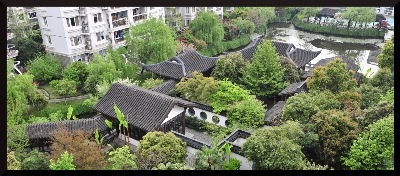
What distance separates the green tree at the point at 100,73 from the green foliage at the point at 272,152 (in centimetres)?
1130

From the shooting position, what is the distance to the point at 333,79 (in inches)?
713

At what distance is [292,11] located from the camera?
157ft

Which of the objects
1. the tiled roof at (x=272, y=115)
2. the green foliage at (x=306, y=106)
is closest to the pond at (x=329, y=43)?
Answer: the tiled roof at (x=272, y=115)

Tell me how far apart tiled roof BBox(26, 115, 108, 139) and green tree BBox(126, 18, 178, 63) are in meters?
9.12

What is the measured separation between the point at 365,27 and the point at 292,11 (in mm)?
10821

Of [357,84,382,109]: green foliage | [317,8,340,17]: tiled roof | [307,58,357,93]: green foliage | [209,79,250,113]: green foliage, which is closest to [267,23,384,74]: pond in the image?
[317,8,340,17]: tiled roof

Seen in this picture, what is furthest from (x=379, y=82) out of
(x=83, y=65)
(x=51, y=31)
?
(x=51, y=31)

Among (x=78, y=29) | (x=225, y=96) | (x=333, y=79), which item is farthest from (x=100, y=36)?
(x=333, y=79)

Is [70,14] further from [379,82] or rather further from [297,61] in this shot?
[379,82]

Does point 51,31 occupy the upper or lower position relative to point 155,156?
upper

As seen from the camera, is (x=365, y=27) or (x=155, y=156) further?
(x=365, y=27)

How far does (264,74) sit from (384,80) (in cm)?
634

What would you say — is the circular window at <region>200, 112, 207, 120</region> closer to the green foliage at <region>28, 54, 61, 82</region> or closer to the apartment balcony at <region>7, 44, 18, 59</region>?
the green foliage at <region>28, 54, 61, 82</region>

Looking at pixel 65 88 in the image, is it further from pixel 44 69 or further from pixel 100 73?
pixel 44 69
